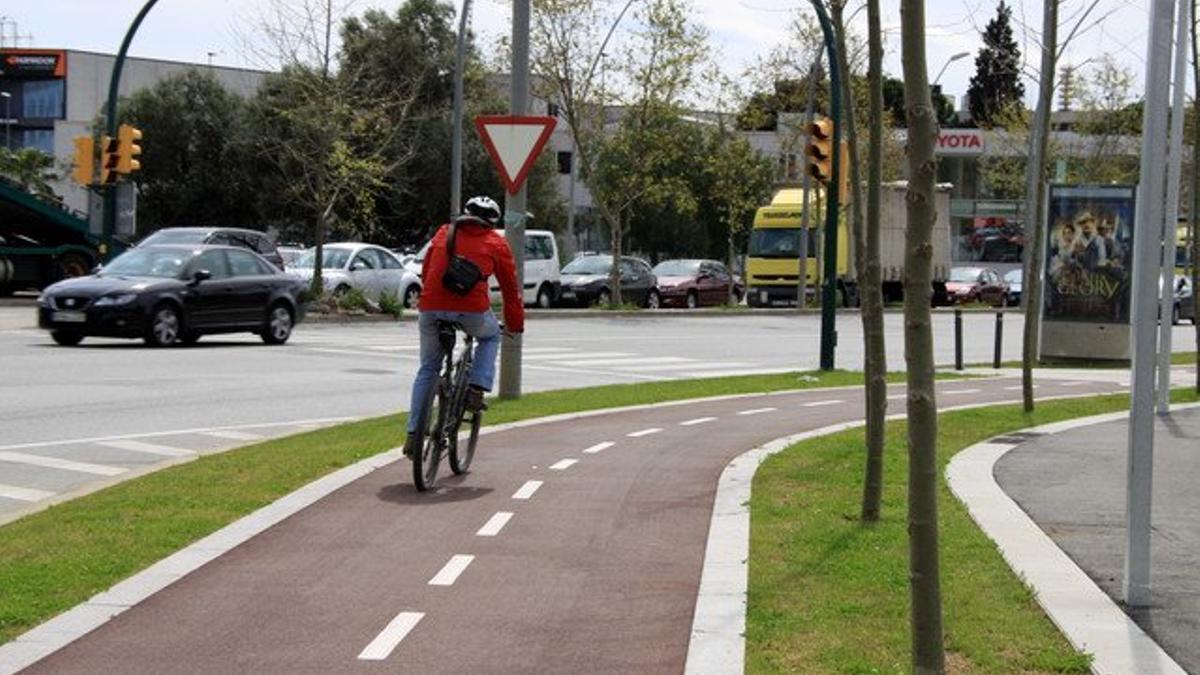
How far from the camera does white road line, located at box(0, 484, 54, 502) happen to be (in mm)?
10648

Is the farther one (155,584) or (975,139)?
(975,139)

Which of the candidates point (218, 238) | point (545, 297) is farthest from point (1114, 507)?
point (545, 297)

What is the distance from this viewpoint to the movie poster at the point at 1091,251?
80.7 feet

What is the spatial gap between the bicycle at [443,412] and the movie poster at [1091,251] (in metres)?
15.9

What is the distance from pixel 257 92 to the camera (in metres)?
60.3

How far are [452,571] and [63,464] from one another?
530 centimetres

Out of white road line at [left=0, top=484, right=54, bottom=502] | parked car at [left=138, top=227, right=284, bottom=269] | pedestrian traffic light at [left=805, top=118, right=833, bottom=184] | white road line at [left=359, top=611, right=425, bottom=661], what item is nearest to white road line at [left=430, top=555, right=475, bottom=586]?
white road line at [left=359, top=611, right=425, bottom=661]

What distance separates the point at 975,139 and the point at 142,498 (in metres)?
72.2

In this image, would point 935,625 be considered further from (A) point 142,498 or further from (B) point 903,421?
(B) point 903,421

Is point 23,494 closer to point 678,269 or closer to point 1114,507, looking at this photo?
point 1114,507

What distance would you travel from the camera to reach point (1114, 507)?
407 inches

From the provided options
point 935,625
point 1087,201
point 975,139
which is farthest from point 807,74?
point 935,625

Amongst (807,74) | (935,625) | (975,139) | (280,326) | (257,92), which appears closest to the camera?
(935,625)

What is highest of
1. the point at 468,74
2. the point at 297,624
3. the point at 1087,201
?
the point at 468,74
